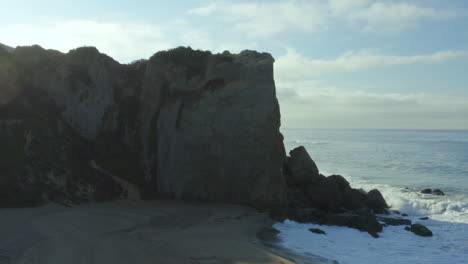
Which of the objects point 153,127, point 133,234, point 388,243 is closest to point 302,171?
point 388,243

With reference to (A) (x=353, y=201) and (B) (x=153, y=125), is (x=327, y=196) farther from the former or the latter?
(B) (x=153, y=125)

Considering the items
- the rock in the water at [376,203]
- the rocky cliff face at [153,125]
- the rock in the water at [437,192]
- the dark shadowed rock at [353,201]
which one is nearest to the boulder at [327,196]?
the dark shadowed rock at [353,201]

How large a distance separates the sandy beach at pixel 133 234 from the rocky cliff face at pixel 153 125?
1407 mm

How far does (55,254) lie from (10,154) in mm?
8380

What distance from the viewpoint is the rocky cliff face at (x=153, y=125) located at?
1756cm

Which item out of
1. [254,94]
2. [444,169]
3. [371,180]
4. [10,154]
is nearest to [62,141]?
[10,154]

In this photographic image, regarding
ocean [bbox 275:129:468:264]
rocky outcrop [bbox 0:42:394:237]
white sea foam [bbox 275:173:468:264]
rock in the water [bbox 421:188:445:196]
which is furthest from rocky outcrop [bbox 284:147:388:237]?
rock in the water [bbox 421:188:445:196]

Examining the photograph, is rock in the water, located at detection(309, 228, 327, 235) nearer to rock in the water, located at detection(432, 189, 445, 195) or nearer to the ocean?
the ocean

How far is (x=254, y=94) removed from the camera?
1836 cm

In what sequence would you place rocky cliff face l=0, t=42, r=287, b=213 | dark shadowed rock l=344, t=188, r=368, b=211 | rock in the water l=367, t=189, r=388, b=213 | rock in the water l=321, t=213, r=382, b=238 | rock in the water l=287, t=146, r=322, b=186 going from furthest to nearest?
1. rock in the water l=287, t=146, r=322, b=186
2. rock in the water l=367, t=189, r=388, b=213
3. dark shadowed rock l=344, t=188, r=368, b=211
4. rocky cliff face l=0, t=42, r=287, b=213
5. rock in the water l=321, t=213, r=382, b=238

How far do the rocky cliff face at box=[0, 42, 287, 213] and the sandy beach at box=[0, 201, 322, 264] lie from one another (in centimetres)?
141

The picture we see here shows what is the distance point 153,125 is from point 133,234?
803 cm

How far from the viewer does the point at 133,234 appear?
12453 mm

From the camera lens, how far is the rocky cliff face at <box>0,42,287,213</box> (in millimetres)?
17562
